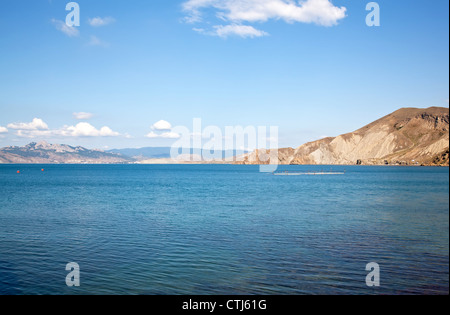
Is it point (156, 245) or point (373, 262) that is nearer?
point (373, 262)

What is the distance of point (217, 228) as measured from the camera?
102ft

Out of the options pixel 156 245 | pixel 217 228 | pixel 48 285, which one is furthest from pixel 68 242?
pixel 217 228

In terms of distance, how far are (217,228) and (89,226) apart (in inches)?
456

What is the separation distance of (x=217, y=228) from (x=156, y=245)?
763 cm
